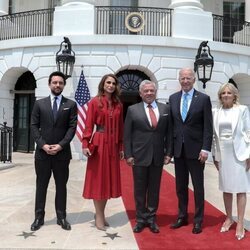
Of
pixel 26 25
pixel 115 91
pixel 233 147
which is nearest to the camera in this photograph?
pixel 233 147

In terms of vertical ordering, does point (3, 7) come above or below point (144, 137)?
above

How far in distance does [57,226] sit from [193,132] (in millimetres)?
2332

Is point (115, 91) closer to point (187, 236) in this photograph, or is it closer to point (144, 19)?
point (187, 236)

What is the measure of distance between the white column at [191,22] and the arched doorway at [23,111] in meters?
6.78

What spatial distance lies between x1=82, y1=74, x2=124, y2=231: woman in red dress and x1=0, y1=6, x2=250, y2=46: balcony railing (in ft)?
32.6

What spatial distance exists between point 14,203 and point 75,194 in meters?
1.32

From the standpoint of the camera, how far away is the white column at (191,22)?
14438mm

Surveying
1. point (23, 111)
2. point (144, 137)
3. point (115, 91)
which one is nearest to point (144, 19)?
point (23, 111)

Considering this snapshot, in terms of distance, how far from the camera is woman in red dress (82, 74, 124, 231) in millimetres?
5152

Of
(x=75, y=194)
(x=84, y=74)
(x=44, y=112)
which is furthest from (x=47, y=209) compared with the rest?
(x=84, y=74)

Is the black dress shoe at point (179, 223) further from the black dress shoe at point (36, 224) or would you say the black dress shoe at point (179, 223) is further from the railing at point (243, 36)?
the railing at point (243, 36)

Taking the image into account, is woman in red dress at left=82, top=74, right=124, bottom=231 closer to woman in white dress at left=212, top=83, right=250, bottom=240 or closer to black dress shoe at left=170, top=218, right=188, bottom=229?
black dress shoe at left=170, top=218, right=188, bottom=229

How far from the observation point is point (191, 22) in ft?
47.6

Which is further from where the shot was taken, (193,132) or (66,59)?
(66,59)
